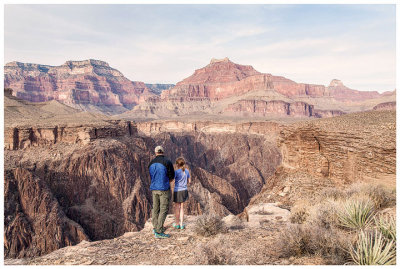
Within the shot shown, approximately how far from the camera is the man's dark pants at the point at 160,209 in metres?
6.39

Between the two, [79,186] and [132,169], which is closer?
[79,186]

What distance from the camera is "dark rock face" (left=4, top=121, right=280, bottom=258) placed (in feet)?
98.3

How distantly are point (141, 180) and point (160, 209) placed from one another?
4242 cm

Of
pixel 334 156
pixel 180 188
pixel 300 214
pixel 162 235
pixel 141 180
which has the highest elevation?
pixel 334 156

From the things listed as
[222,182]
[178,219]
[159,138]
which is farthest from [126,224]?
[159,138]

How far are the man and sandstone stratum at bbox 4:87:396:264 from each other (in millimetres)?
424

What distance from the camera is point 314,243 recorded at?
4371mm

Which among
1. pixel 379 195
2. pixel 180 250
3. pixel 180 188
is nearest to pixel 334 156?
pixel 379 195

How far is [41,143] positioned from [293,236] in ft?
153

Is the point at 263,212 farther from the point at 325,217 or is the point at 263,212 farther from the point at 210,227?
the point at 210,227

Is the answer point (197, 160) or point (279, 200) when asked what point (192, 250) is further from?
point (197, 160)

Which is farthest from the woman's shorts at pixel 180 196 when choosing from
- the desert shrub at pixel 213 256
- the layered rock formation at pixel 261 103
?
the layered rock formation at pixel 261 103

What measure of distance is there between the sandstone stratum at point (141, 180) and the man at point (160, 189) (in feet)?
1.39

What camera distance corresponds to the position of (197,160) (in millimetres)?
93125
